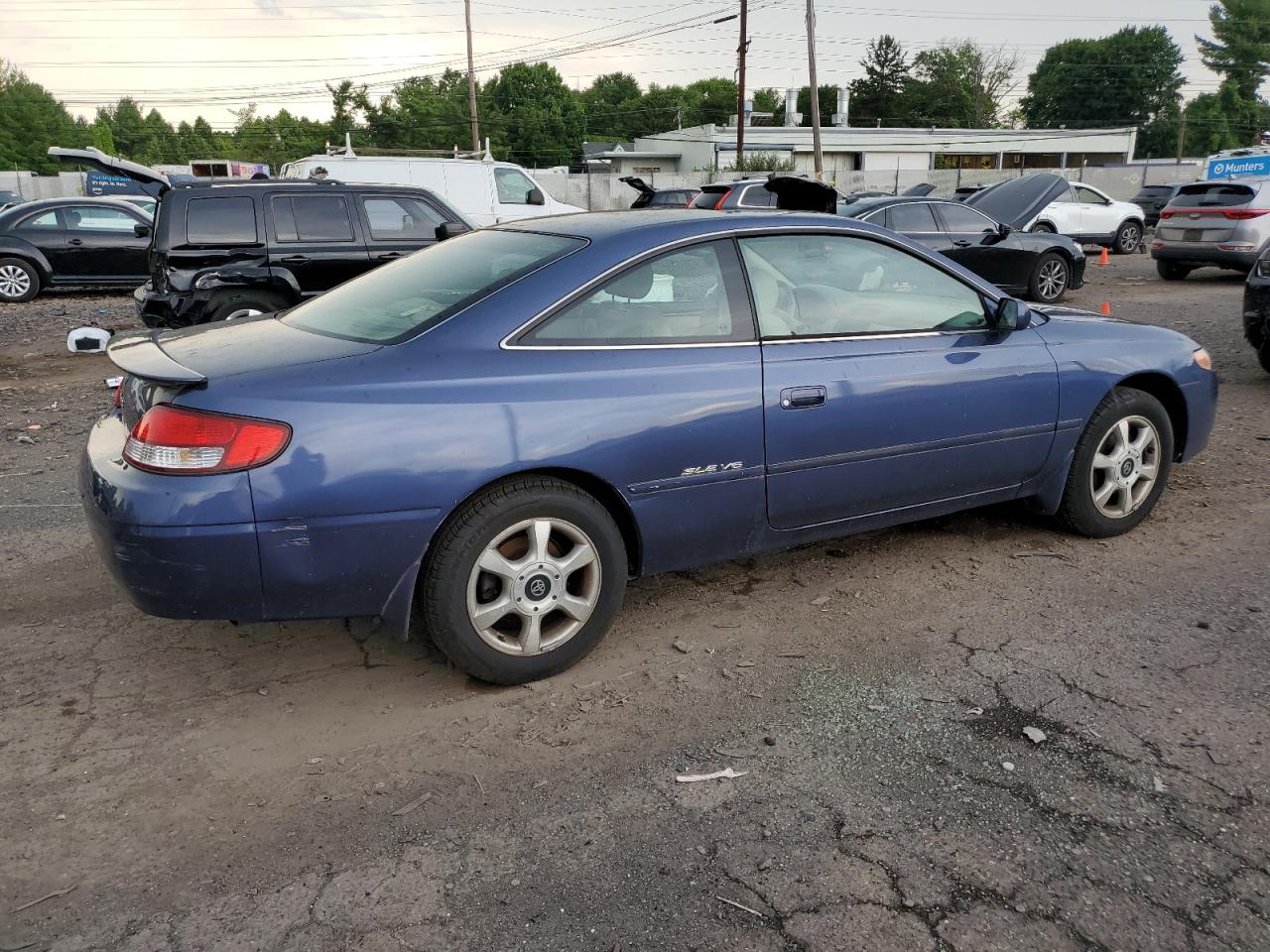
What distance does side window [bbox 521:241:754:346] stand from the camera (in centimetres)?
339

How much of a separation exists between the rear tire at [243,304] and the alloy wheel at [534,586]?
21.6 feet

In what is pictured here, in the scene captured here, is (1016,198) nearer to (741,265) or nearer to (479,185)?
(479,185)

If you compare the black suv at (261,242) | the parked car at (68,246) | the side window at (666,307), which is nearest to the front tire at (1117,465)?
the side window at (666,307)

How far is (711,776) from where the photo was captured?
9.39ft

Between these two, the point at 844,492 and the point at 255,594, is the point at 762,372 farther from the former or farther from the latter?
the point at 255,594

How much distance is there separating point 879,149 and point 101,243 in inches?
2304

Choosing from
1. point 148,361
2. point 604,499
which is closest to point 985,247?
point 604,499

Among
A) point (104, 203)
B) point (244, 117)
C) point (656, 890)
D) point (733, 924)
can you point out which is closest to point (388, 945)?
point (656, 890)

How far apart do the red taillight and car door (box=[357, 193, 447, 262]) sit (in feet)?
24.0

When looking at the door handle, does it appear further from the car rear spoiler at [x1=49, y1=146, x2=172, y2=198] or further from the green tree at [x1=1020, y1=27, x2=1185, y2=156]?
the green tree at [x1=1020, y1=27, x2=1185, y2=156]

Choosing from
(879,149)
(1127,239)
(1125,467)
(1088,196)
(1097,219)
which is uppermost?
(879,149)

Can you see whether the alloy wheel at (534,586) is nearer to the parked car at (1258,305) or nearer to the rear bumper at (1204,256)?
the parked car at (1258,305)

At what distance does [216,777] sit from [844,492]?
240 centimetres

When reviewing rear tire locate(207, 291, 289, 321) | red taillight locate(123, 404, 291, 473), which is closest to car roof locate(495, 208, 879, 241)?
red taillight locate(123, 404, 291, 473)
